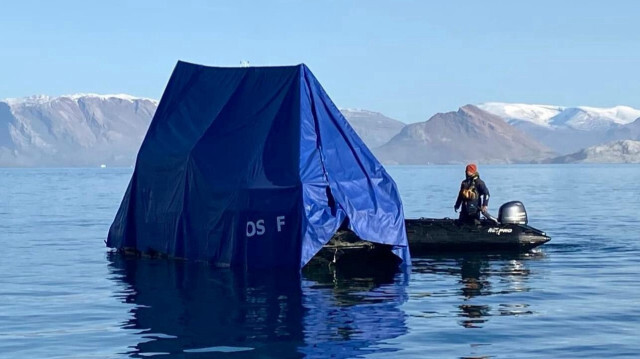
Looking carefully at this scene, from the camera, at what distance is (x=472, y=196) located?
108ft

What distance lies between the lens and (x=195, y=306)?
2294 cm

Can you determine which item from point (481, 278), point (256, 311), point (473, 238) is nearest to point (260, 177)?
point (481, 278)

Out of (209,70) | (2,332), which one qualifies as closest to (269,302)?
(2,332)

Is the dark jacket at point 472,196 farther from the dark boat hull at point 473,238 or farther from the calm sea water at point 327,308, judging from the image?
the calm sea water at point 327,308

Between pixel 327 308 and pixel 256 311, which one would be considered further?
pixel 327 308

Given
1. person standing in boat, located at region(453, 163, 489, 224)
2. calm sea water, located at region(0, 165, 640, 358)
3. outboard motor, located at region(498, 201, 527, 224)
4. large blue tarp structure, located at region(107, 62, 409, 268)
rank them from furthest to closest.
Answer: outboard motor, located at region(498, 201, 527, 224), person standing in boat, located at region(453, 163, 489, 224), large blue tarp structure, located at region(107, 62, 409, 268), calm sea water, located at region(0, 165, 640, 358)

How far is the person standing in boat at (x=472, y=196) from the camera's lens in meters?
32.3

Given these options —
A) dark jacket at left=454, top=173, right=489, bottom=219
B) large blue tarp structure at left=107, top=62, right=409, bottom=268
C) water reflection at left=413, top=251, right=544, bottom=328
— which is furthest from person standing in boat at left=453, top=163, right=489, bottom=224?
large blue tarp structure at left=107, top=62, right=409, bottom=268

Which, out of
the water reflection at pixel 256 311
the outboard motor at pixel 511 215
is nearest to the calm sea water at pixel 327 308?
the water reflection at pixel 256 311

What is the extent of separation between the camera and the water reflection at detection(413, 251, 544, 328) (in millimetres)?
21562

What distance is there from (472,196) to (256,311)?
486 inches

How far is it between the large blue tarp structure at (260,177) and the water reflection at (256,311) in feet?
3.13

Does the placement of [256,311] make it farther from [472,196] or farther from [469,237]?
[472,196]

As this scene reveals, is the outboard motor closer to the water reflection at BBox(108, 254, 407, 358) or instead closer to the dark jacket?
the dark jacket
